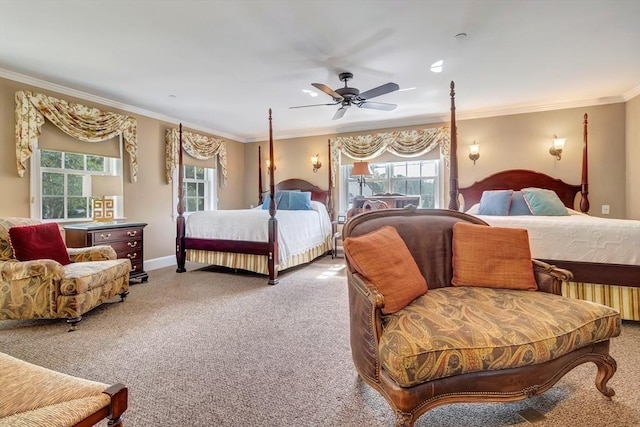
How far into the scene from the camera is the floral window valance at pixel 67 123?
11.3 feet

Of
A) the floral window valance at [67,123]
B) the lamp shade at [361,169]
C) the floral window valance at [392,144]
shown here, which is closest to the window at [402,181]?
the floral window valance at [392,144]

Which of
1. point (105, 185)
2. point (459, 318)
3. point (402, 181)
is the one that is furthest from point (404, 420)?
point (402, 181)

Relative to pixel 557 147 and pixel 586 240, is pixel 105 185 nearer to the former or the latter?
pixel 586 240

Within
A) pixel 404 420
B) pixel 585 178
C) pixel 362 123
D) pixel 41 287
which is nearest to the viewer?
pixel 404 420

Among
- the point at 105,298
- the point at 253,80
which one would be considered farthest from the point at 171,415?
the point at 253,80

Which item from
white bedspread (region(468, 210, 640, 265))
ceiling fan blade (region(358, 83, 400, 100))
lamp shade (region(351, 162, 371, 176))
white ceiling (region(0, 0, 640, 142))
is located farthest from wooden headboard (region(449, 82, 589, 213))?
ceiling fan blade (region(358, 83, 400, 100))

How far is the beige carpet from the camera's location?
1544mm

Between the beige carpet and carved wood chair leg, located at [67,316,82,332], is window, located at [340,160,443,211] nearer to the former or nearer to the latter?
the beige carpet

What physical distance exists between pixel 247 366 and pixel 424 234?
1.46 metres

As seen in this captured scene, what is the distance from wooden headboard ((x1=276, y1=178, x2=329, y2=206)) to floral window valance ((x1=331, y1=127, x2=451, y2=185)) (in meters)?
0.35

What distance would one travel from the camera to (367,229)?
6.39 ft

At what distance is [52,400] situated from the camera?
93 cm

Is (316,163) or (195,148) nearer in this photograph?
(195,148)

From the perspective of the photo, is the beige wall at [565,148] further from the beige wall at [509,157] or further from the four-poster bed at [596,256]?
the four-poster bed at [596,256]
